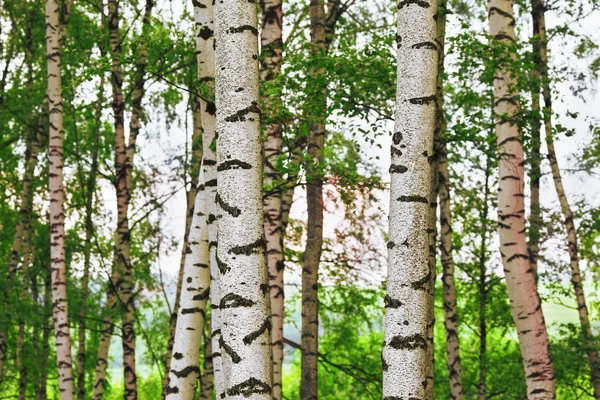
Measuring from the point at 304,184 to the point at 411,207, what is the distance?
90.5 inches

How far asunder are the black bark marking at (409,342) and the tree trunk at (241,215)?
2.38 feet

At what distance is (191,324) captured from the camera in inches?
263

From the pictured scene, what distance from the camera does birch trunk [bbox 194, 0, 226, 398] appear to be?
6.03 metres

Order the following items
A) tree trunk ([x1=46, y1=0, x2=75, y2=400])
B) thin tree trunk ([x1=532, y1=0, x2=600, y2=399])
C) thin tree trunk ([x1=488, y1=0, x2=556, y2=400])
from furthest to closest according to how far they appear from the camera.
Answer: thin tree trunk ([x1=532, y1=0, x2=600, y2=399]), tree trunk ([x1=46, y1=0, x2=75, y2=400]), thin tree trunk ([x1=488, y1=0, x2=556, y2=400])

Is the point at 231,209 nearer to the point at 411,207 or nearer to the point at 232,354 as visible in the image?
the point at 232,354

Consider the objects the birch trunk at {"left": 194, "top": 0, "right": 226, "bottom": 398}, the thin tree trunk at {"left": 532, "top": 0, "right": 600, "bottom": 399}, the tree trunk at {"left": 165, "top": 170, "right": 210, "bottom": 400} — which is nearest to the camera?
the birch trunk at {"left": 194, "top": 0, "right": 226, "bottom": 398}

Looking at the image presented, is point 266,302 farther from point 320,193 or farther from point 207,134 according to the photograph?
point 320,193

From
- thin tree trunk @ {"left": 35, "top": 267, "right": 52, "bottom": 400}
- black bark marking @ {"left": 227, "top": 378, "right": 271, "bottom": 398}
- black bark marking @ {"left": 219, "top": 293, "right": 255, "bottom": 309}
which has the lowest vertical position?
black bark marking @ {"left": 227, "top": 378, "right": 271, "bottom": 398}

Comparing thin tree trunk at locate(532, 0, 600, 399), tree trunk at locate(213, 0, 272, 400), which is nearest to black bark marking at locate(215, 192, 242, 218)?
tree trunk at locate(213, 0, 272, 400)

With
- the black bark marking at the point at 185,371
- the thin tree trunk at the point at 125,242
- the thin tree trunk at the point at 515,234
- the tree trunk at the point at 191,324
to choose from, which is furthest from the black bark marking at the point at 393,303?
the thin tree trunk at the point at 125,242

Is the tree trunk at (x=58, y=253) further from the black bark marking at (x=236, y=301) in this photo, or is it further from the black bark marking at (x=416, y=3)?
the black bark marking at (x=416, y=3)

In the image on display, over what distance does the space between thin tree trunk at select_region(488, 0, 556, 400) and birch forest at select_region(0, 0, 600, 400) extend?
0.06 feet

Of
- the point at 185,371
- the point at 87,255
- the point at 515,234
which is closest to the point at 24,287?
the point at 87,255

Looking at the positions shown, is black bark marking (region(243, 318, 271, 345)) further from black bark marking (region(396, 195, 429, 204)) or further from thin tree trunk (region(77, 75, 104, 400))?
thin tree trunk (region(77, 75, 104, 400))
